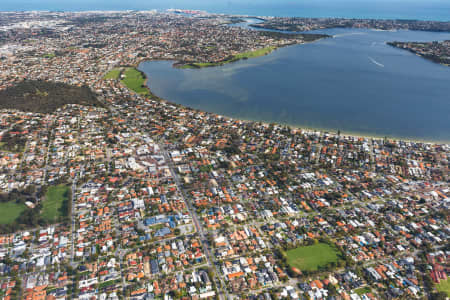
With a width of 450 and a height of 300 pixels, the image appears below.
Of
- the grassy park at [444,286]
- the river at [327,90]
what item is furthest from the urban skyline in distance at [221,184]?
the river at [327,90]

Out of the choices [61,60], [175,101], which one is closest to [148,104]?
[175,101]

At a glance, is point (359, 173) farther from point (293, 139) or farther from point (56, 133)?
point (56, 133)

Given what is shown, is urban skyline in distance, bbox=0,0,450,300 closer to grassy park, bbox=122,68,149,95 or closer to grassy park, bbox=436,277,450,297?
grassy park, bbox=436,277,450,297

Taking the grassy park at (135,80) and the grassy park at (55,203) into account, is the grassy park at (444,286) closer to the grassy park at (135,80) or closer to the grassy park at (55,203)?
the grassy park at (55,203)

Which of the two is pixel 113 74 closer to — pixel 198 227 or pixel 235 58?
pixel 235 58

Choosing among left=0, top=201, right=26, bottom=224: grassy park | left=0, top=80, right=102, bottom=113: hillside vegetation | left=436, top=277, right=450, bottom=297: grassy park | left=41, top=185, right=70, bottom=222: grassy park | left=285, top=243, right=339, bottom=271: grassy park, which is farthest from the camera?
left=0, top=80, right=102, bottom=113: hillside vegetation

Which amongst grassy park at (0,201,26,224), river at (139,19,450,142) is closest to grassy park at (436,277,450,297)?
river at (139,19,450,142)
